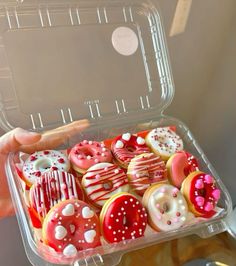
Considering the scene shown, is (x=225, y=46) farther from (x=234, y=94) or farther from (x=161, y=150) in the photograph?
(x=161, y=150)

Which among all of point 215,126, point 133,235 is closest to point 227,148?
point 215,126

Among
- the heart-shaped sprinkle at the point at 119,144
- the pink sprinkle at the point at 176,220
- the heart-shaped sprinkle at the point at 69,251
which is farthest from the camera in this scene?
the heart-shaped sprinkle at the point at 119,144

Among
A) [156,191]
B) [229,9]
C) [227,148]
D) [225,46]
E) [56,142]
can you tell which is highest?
[229,9]

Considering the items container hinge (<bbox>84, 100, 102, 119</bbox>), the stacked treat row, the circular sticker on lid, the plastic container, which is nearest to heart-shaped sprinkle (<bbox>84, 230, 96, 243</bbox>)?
the stacked treat row

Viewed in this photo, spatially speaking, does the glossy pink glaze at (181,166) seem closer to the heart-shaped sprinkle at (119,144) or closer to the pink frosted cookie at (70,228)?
the heart-shaped sprinkle at (119,144)

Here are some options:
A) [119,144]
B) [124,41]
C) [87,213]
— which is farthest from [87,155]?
[124,41]

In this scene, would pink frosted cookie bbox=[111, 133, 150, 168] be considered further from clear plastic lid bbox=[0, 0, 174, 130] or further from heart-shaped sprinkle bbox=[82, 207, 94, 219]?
heart-shaped sprinkle bbox=[82, 207, 94, 219]

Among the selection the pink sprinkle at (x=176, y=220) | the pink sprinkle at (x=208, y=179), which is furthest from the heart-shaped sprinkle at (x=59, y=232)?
the pink sprinkle at (x=208, y=179)
